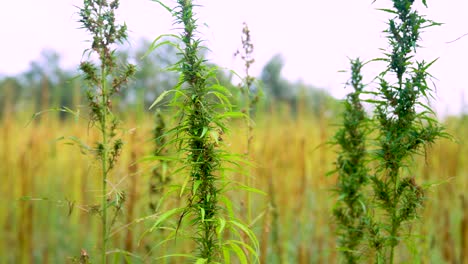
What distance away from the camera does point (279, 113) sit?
188 inches

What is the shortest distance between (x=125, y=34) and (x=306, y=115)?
122 inches

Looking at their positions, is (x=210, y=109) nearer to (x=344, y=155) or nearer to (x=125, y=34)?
(x=125, y=34)

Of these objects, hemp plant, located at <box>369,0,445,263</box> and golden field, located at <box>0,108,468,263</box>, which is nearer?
hemp plant, located at <box>369,0,445,263</box>

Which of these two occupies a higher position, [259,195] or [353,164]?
[353,164]

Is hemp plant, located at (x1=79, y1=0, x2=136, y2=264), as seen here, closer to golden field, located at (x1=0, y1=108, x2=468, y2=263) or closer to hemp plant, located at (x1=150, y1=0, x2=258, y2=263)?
hemp plant, located at (x1=150, y1=0, x2=258, y2=263)

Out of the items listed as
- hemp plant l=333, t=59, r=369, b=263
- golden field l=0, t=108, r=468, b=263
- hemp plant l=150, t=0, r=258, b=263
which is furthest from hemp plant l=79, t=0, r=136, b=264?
golden field l=0, t=108, r=468, b=263

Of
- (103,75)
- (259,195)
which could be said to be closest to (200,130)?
(103,75)

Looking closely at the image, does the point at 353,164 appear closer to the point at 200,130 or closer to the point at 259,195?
the point at 200,130

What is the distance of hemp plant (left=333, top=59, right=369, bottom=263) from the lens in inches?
41.6

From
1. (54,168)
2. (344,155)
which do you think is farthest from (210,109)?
(54,168)

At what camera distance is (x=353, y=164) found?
1.09 meters

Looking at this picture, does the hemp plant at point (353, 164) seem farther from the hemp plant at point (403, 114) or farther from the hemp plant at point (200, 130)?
the hemp plant at point (200, 130)

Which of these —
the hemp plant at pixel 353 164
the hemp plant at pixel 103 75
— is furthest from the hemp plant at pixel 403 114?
the hemp plant at pixel 103 75

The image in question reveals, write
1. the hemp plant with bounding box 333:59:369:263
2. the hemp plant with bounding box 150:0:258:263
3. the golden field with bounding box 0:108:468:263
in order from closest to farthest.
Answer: the hemp plant with bounding box 150:0:258:263
the hemp plant with bounding box 333:59:369:263
the golden field with bounding box 0:108:468:263
